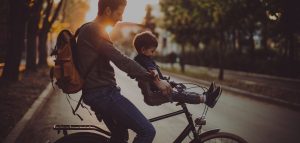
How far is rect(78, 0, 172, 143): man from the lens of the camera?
344 cm

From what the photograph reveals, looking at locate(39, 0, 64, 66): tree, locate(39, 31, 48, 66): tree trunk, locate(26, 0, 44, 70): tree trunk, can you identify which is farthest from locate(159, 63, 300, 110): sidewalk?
locate(26, 0, 44, 70): tree trunk

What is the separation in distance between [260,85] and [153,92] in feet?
61.7

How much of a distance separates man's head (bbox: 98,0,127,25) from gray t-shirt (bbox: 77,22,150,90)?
0.11 m

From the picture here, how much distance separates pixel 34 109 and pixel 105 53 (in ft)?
22.2

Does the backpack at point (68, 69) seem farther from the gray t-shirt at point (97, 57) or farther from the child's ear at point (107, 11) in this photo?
the child's ear at point (107, 11)

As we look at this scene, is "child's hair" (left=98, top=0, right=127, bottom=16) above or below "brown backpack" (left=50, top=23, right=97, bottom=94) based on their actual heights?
above

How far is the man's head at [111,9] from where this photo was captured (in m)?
3.51

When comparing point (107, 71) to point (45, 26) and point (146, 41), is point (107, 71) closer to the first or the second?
point (146, 41)

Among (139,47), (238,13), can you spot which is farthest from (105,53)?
(238,13)

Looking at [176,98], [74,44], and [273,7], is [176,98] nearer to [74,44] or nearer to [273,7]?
[74,44]

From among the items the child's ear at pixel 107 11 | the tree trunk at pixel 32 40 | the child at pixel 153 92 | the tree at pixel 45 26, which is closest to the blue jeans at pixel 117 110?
the child at pixel 153 92

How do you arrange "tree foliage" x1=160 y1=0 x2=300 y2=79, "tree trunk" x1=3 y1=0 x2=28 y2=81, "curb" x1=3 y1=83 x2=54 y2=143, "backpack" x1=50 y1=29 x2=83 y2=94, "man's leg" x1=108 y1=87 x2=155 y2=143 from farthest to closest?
"tree trunk" x1=3 y1=0 x2=28 y2=81
"tree foliage" x1=160 y1=0 x2=300 y2=79
"curb" x1=3 y1=83 x2=54 y2=143
"man's leg" x1=108 y1=87 x2=155 y2=143
"backpack" x1=50 y1=29 x2=83 y2=94

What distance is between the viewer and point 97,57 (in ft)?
11.4

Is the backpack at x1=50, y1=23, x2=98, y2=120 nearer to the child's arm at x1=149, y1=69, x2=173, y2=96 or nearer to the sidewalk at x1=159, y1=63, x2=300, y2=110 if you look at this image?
the child's arm at x1=149, y1=69, x2=173, y2=96
